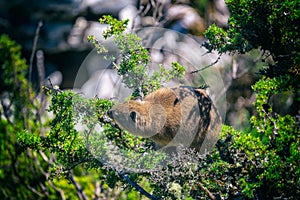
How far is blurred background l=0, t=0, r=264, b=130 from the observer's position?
16.3 feet

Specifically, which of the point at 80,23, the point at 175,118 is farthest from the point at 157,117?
the point at 80,23

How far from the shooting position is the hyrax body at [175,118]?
205cm

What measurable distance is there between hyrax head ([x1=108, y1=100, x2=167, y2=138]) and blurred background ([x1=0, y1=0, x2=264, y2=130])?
2909 millimetres

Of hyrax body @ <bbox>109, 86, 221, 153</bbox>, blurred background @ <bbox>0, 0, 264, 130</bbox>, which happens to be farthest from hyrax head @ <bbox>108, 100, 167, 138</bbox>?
blurred background @ <bbox>0, 0, 264, 130</bbox>

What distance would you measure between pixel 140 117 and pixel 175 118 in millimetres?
182

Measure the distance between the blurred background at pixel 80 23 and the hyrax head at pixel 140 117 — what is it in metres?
2.91

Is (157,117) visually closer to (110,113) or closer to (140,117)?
(140,117)

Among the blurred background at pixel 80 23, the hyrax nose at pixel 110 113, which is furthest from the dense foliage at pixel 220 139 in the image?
the blurred background at pixel 80 23

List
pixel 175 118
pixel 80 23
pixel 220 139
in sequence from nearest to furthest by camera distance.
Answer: pixel 175 118 < pixel 220 139 < pixel 80 23

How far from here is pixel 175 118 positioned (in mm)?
2109

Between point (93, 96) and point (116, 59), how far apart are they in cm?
20

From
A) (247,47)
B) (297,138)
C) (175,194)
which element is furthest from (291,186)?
(247,47)

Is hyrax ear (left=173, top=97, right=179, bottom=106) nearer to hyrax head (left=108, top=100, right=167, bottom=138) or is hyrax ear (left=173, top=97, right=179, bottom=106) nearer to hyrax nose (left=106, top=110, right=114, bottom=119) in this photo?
hyrax head (left=108, top=100, right=167, bottom=138)

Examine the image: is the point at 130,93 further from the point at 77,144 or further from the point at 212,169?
the point at 212,169
